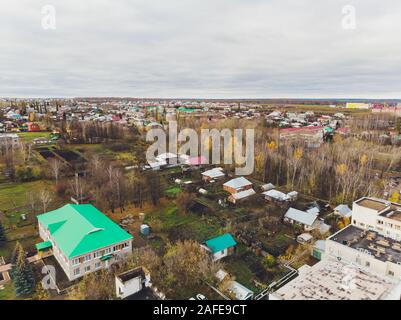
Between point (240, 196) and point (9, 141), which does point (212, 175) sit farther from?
point (9, 141)

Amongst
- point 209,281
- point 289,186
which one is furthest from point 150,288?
point 289,186

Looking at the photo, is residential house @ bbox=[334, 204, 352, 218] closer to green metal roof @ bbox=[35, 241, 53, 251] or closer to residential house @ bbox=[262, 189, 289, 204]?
residential house @ bbox=[262, 189, 289, 204]

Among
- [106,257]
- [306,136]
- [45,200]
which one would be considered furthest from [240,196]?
[306,136]

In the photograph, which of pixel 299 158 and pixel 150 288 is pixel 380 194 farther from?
pixel 150 288

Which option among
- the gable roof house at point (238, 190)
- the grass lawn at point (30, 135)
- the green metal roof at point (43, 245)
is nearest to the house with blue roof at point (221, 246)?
the gable roof house at point (238, 190)

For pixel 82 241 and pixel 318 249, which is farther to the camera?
pixel 318 249
